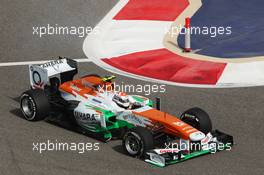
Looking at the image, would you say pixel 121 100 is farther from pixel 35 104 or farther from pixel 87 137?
pixel 35 104

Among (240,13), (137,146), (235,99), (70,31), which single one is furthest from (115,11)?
(137,146)

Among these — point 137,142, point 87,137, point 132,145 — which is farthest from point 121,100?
point 137,142

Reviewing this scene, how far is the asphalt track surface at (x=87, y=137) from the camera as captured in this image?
13.1m

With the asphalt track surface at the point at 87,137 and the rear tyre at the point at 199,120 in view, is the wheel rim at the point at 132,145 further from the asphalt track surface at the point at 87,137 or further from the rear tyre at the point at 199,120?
the rear tyre at the point at 199,120

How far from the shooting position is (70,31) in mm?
21734

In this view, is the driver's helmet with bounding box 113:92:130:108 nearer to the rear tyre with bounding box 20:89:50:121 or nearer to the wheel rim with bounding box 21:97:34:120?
the rear tyre with bounding box 20:89:50:121

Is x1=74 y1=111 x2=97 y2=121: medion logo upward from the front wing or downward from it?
upward

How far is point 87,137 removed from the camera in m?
14.6

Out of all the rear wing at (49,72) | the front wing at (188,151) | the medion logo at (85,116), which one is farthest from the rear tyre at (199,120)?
the rear wing at (49,72)

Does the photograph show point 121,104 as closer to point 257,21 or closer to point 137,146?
point 137,146

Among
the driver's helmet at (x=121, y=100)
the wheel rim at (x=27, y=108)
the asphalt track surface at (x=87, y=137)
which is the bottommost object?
the asphalt track surface at (x=87, y=137)

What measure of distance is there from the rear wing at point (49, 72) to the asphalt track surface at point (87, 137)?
0.78 meters

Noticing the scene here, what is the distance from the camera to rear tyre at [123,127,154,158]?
13.3m

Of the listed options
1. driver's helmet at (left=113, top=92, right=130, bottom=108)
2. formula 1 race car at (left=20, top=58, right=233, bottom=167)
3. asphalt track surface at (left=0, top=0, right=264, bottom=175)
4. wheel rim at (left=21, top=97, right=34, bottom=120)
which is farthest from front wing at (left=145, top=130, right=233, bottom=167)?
wheel rim at (left=21, top=97, right=34, bottom=120)
